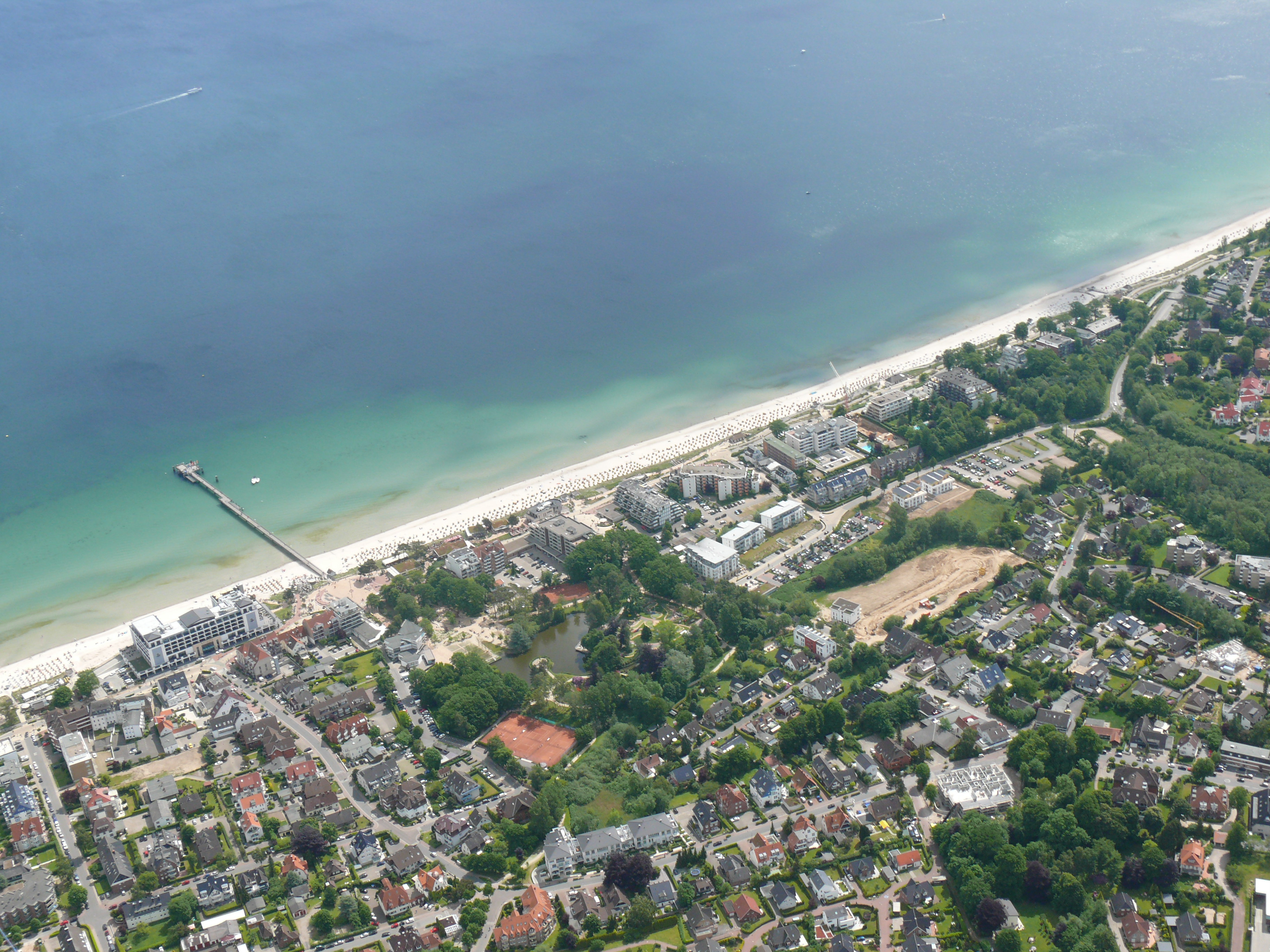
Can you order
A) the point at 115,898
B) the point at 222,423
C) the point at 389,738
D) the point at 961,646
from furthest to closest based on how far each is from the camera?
the point at 222,423 < the point at 961,646 < the point at 389,738 < the point at 115,898

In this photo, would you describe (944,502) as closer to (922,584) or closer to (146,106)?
(922,584)

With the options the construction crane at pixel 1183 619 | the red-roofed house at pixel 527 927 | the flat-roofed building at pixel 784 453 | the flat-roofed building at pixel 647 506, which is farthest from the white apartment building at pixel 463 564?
the construction crane at pixel 1183 619

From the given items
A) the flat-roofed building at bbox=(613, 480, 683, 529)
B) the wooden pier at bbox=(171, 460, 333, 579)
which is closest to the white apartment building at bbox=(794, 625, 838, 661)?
the flat-roofed building at bbox=(613, 480, 683, 529)

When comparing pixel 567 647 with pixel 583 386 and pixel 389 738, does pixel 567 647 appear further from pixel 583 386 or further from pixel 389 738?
pixel 583 386

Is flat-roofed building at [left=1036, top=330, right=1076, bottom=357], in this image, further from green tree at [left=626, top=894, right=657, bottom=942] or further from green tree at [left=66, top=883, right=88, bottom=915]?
green tree at [left=66, top=883, right=88, bottom=915]

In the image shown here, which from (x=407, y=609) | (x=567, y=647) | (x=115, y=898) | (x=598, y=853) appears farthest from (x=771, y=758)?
(x=115, y=898)

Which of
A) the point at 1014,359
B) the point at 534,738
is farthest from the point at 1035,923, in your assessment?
the point at 1014,359

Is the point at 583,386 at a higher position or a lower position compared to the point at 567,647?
higher
